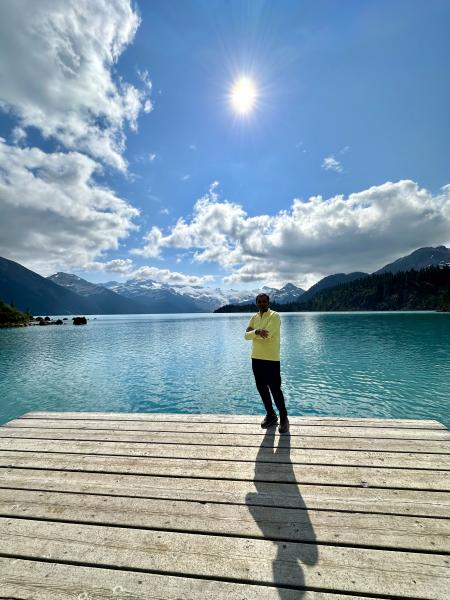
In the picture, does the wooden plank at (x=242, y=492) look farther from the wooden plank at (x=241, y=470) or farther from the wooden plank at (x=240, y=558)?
the wooden plank at (x=240, y=558)

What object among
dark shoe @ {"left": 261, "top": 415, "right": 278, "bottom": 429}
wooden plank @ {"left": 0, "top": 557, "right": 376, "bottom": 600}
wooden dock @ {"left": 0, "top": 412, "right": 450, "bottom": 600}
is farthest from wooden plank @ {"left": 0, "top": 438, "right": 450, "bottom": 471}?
wooden plank @ {"left": 0, "top": 557, "right": 376, "bottom": 600}

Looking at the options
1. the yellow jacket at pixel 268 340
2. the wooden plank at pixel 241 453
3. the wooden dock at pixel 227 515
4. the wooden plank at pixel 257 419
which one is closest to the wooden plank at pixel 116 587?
the wooden dock at pixel 227 515

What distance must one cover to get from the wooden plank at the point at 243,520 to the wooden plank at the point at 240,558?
0.12 metres

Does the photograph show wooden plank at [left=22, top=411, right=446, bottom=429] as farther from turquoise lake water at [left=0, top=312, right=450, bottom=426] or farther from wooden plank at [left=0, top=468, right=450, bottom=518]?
turquoise lake water at [left=0, top=312, right=450, bottom=426]

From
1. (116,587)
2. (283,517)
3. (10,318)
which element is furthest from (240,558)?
(10,318)

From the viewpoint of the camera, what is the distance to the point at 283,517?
12.5ft

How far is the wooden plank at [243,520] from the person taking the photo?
3.43 m

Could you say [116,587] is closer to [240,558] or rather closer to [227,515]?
[240,558]

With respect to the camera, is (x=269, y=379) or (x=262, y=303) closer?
(x=269, y=379)

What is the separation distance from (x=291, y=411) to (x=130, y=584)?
1317 cm

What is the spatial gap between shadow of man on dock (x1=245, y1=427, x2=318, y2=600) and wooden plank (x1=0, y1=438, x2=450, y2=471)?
0.16 metres

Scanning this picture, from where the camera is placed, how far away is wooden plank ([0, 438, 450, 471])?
5133mm

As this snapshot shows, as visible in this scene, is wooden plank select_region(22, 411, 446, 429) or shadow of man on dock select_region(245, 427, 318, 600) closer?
shadow of man on dock select_region(245, 427, 318, 600)

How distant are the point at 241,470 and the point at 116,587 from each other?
8.11 ft
